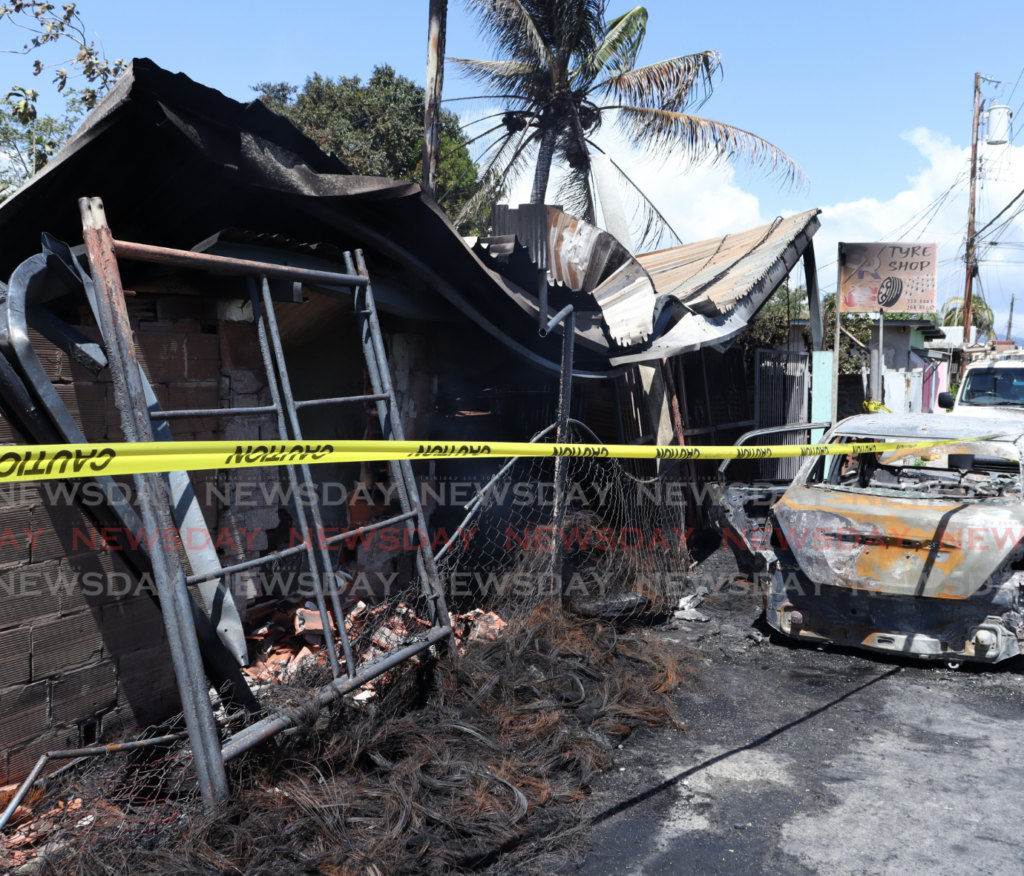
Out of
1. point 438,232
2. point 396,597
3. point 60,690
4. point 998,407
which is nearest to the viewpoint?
point 60,690

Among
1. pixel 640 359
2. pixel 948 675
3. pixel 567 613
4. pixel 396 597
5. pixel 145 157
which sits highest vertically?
pixel 145 157

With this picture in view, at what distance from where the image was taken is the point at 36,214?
12.5 ft

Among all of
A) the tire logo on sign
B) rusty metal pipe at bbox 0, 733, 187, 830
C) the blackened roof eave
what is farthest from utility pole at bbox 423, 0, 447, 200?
rusty metal pipe at bbox 0, 733, 187, 830

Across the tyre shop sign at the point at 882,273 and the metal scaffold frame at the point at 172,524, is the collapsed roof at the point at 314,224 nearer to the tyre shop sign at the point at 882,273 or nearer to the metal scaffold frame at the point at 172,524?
the metal scaffold frame at the point at 172,524

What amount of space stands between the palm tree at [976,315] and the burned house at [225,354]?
44.8m

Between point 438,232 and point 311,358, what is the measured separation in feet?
5.16

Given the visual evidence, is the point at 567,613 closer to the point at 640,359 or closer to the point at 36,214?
the point at 640,359

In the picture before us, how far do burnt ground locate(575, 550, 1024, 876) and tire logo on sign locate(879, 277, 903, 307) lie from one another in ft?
36.9

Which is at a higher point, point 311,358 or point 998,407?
point 311,358

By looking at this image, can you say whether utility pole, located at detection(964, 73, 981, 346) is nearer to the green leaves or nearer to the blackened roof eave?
the green leaves

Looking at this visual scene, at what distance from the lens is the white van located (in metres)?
9.50

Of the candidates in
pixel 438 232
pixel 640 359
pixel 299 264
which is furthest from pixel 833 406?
pixel 299 264

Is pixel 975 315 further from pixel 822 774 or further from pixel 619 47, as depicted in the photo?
pixel 822 774

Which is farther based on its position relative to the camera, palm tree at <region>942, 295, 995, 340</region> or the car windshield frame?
palm tree at <region>942, 295, 995, 340</region>
